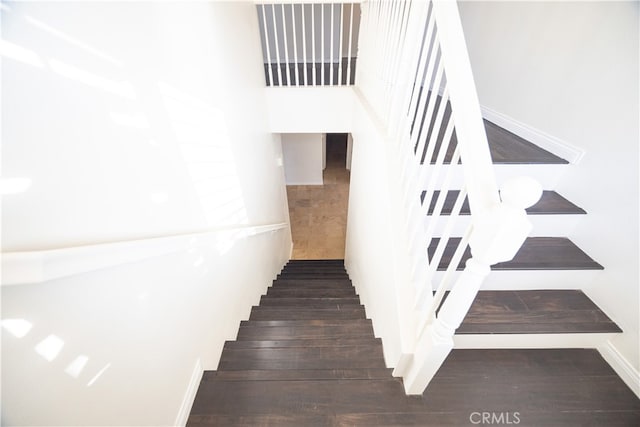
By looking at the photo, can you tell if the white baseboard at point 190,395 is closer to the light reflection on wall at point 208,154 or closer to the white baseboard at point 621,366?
the light reflection on wall at point 208,154

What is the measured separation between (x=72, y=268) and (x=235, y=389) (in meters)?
1.01

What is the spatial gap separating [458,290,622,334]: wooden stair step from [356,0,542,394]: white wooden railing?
0.21 m

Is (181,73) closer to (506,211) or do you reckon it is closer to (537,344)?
(506,211)

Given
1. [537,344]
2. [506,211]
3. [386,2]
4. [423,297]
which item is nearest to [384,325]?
[423,297]

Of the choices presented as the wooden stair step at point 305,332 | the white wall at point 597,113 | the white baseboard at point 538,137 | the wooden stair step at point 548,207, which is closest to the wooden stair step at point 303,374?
the wooden stair step at point 305,332

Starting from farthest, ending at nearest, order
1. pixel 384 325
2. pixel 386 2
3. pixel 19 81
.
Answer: pixel 386 2, pixel 384 325, pixel 19 81

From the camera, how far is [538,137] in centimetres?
195

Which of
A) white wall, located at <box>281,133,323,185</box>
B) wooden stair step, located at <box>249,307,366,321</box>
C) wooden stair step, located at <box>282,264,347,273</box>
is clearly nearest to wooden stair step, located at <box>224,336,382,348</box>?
wooden stair step, located at <box>249,307,366,321</box>

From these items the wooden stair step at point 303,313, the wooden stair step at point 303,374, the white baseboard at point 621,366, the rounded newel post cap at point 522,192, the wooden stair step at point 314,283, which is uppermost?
the rounded newel post cap at point 522,192

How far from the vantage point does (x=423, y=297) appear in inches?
45.2

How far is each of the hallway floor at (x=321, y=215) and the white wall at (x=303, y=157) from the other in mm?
183

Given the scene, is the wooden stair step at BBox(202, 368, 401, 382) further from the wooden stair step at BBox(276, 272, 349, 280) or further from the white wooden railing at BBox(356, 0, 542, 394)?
the wooden stair step at BBox(276, 272, 349, 280)

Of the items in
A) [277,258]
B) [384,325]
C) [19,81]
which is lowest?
[277,258]

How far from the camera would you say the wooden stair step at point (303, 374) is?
4.38 feet
